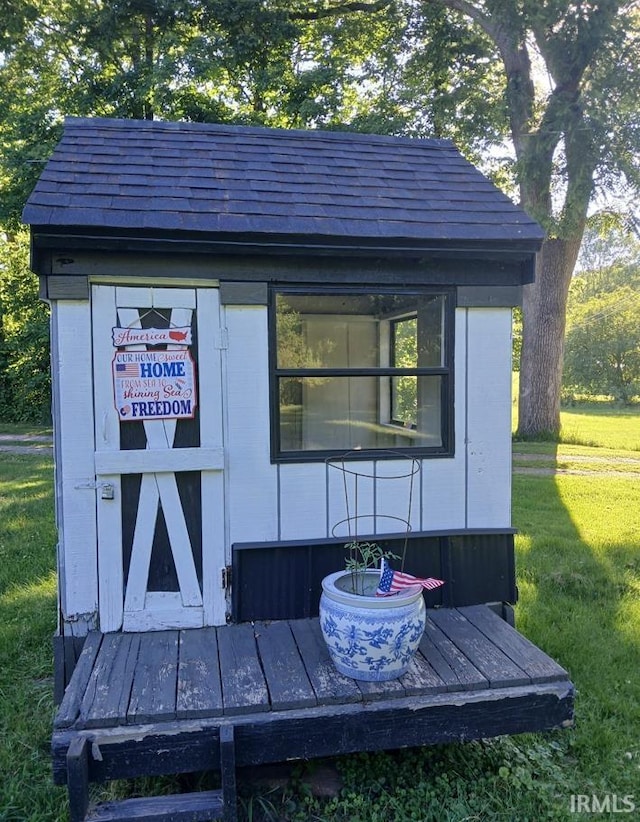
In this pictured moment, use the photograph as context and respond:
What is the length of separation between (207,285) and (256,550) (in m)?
1.46

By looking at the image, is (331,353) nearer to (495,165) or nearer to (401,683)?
(401,683)

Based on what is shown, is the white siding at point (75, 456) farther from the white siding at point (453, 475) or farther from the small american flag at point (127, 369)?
the white siding at point (453, 475)

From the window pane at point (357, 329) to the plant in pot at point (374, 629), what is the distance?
1.35 meters

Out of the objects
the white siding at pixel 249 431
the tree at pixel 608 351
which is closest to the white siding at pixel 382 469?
the white siding at pixel 249 431

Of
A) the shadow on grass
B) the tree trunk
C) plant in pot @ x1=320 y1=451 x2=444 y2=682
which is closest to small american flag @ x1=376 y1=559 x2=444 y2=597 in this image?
plant in pot @ x1=320 y1=451 x2=444 y2=682

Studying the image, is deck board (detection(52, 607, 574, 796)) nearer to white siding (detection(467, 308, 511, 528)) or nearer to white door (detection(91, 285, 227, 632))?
white door (detection(91, 285, 227, 632))

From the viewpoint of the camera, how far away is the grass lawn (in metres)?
2.53

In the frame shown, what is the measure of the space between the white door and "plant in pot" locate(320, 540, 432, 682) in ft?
2.73

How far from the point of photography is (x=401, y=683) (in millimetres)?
2648

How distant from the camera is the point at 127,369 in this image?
313cm

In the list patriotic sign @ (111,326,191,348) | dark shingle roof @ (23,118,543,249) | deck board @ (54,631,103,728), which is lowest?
deck board @ (54,631,103,728)

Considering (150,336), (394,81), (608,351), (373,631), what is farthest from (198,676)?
(608,351)

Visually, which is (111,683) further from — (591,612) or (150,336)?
(591,612)

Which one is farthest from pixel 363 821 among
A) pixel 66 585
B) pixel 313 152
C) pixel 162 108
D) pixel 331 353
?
pixel 162 108
